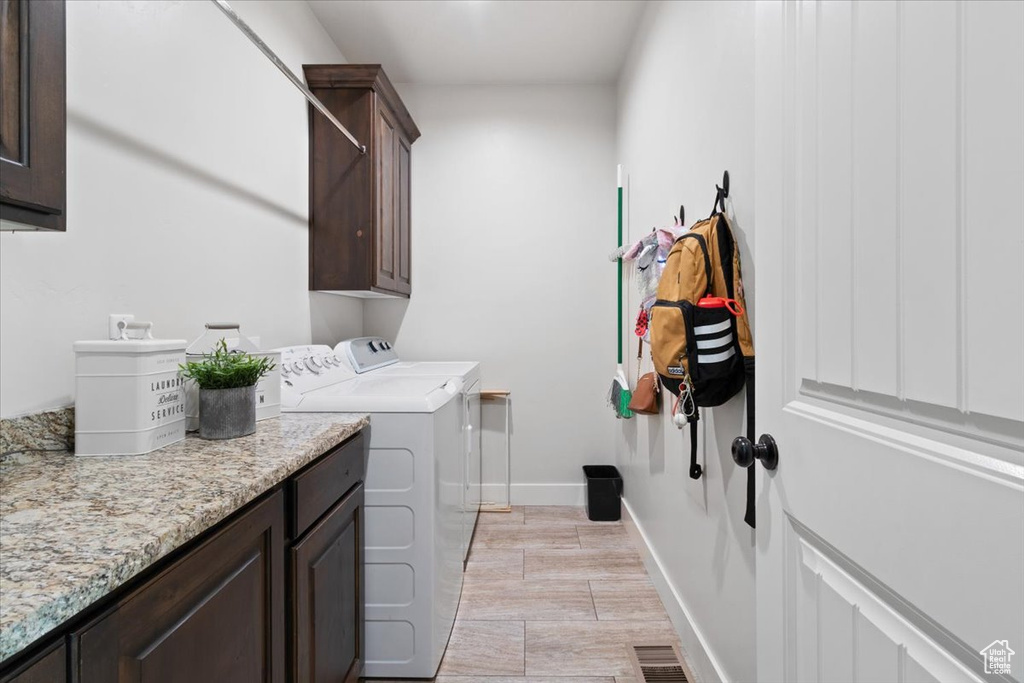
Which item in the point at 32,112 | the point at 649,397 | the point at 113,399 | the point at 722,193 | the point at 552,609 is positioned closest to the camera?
the point at 32,112

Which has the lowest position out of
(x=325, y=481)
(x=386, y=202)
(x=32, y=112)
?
(x=325, y=481)

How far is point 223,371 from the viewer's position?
3.81 ft

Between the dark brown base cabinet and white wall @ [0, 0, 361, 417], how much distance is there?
59 cm

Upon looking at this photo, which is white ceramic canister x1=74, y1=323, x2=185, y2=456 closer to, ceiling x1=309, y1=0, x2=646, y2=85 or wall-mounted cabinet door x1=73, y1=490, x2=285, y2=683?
wall-mounted cabinet door x1=73, y1=490, x2=285, y2=683

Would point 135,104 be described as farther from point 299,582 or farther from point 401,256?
point 401,256

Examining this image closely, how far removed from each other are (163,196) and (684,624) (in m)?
2.20

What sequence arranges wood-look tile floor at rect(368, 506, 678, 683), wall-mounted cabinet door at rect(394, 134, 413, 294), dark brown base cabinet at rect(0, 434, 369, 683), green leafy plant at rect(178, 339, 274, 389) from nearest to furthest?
dark brown base cabinet at rect(0, 434, 369, 683) < green leafy plant at rect(178, 339, 274, 389) < wood-look tile floor at rect(368, 506, 678, 683) < wall-mounted cabinet door at rect(394, 134, 413, 294)

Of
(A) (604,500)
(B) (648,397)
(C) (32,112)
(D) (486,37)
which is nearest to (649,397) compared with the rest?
(B) (648,397)

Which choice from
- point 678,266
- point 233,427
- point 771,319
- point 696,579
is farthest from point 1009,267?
point 696,579

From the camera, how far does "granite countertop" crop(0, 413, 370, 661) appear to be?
494 millimetres

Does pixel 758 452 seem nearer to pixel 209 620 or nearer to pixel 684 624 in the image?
pixel 209 620

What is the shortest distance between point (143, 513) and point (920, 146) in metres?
1.11

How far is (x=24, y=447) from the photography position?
0.97 meters

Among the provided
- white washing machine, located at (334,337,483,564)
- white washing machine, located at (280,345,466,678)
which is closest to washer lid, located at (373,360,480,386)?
white washing machine, located at (334,337,483,564)
